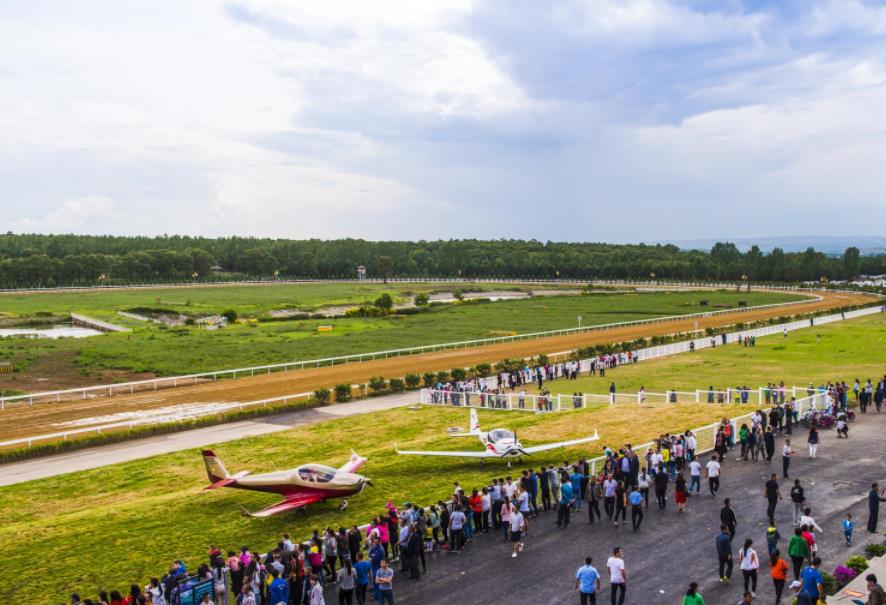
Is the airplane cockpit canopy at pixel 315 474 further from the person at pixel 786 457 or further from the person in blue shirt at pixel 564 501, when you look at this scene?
the person at pixel 786 457

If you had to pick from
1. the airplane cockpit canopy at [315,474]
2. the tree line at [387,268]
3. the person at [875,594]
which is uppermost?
the tree line at [387,268]

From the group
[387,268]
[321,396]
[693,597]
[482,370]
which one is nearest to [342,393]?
[321,396]

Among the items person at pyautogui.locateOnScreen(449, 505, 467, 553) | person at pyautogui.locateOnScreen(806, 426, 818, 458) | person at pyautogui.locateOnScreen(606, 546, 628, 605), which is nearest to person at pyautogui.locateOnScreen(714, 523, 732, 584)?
person at pyautogui.locateOnScreen(606, 546, 628, 605)

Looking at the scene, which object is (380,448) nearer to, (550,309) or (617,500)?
(617,500)

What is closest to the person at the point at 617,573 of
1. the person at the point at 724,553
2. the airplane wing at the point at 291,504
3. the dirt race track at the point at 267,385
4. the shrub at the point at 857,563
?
the person at the point at 724,553

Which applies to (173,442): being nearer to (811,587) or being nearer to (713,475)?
(713,475)

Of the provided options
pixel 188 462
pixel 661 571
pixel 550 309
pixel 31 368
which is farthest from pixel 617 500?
pixel 550 309

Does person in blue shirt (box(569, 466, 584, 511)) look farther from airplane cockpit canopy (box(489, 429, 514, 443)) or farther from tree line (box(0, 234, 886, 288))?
tree line (box(0, 234, 886, 288))
